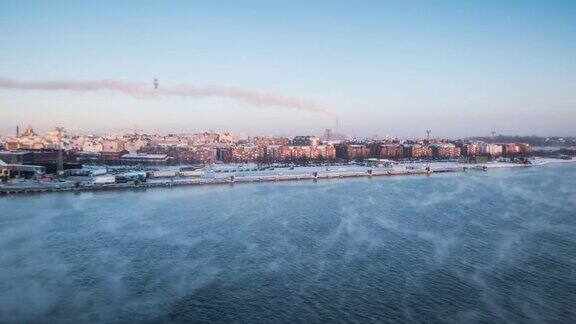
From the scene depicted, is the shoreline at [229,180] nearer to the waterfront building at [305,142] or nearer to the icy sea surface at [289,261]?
the icy sea surface at [289,261]

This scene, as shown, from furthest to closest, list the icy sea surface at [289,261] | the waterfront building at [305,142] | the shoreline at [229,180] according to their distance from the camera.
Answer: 1. the waterfront building at [305,142]
2. the shoreline at [229,180]
3. the icy sea surface at [289,261]

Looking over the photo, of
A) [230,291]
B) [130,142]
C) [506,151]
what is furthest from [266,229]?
[506,151]

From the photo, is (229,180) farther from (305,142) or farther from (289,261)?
(305,142)

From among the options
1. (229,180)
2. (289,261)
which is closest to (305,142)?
(229,180)

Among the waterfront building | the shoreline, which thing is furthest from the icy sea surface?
the waterfront building

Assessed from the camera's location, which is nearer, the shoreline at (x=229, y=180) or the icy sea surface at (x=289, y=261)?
the icy sea surface at (x=289, y=261)

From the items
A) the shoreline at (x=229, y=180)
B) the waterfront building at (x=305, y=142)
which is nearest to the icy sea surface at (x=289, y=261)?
the shoreline at (x=229, y=180)

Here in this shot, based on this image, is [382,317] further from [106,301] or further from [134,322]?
[106,301]

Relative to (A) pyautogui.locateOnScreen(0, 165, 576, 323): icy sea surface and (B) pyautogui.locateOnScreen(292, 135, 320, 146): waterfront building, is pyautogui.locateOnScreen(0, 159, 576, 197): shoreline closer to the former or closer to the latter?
(A) pyautogui.locateOnScreen(0, 165, 576, 323): icy sea surface
